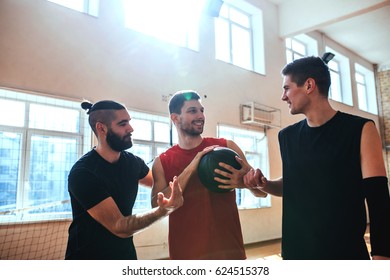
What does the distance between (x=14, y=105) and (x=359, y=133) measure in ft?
9.49

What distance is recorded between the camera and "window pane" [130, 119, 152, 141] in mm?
3837

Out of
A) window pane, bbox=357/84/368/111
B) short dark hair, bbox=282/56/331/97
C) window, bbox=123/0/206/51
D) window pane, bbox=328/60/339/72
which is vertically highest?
window pane, bbox=328/60/339/72

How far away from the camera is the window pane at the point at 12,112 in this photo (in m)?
2.92

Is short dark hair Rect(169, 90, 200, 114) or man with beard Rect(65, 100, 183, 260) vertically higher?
short dark hair Rect(169, 90, 200, 114)

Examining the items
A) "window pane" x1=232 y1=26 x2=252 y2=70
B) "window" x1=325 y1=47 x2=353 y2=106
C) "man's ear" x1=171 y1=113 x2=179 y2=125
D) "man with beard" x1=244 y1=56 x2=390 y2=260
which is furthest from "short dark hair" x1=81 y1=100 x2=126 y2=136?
"window" x1=325 y1=47 x2=353 y2=106

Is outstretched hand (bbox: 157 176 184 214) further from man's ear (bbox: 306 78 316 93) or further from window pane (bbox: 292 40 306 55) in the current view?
window pane (bbox: 292 40 306 55)

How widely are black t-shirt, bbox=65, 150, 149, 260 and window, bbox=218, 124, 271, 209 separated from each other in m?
3.39

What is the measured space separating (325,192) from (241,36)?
4.64m

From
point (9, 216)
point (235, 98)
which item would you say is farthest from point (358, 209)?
point (235, 98)

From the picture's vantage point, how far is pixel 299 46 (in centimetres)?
625

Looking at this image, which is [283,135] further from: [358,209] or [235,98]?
[235,98]

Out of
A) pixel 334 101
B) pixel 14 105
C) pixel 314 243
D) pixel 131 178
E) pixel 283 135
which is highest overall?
pixel 334 101

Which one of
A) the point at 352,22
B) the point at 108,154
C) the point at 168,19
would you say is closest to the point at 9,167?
the point at 108,154

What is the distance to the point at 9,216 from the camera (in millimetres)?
2807
